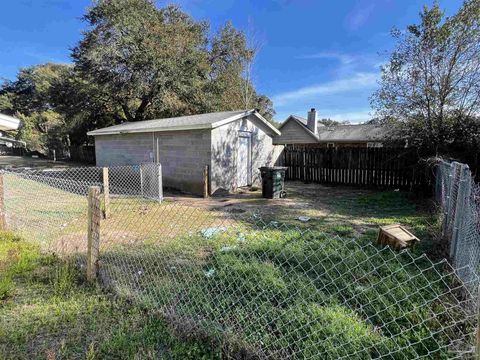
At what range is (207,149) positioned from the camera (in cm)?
1006

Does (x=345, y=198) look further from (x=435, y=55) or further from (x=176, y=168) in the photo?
(x=176, y=168)

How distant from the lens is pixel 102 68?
17984 mm

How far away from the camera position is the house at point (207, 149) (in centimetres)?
1023

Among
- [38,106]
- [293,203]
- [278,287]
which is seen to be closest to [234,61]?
[293,203]

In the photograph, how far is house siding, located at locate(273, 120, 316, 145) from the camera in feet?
87.7

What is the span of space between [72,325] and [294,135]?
86.8ft

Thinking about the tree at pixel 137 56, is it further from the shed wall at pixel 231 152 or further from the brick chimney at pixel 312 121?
the brick chimney at pixel 312 121

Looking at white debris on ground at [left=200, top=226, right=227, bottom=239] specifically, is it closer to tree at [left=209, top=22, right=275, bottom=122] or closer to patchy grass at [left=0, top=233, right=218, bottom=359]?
patchy grass at [left=0, top=233, right=218, bottom=359]

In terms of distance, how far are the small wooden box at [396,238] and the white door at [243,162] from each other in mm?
7283

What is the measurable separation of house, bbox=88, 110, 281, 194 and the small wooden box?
6.43m

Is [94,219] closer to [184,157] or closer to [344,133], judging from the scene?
[184,157]

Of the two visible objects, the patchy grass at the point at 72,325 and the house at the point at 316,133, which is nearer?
the patchy grass at the point at 72,325

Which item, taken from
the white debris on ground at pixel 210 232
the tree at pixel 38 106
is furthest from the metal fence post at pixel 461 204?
the tree at pixel 38 106

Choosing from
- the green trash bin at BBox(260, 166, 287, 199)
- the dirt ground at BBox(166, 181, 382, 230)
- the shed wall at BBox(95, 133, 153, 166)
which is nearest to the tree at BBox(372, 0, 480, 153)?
the dirt ground at BBox(166, 181, 382, 230)
